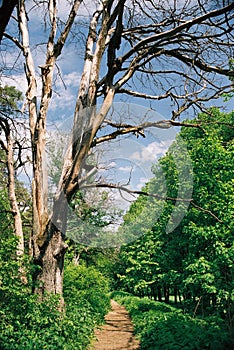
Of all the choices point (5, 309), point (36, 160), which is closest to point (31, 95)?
point (36, 160)

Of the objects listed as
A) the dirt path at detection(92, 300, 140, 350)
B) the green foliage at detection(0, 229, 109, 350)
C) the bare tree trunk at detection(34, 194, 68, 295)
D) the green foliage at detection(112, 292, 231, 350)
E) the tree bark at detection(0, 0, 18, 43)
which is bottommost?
the dirt path at detection(92, 300, 140, 350)

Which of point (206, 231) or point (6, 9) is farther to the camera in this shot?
point (206, 231)

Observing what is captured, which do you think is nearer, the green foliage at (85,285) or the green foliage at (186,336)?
the green foliage at (186,336)

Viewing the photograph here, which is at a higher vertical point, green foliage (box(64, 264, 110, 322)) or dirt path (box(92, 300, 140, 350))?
green foliage (box(64, 264, 110, 322))

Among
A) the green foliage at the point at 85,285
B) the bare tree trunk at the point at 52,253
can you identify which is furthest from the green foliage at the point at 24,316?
the green foliage at the point at 85,285

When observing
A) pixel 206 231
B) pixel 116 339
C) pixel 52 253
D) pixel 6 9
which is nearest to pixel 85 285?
pixel 116 339

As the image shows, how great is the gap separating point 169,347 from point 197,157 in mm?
10959

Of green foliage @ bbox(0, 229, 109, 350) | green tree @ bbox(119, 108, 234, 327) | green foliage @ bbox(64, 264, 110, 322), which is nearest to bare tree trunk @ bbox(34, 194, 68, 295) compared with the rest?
green foliage @ bbox(0, 229, 109, 350)

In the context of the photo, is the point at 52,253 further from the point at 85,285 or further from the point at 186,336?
the point at 85,285

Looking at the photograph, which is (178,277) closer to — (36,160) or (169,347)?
(169,347)

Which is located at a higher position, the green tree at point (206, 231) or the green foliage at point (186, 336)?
the green tree at point (206, 231)

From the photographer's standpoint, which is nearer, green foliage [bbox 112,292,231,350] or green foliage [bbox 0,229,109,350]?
green foliage [bbox 0,229,109,350]

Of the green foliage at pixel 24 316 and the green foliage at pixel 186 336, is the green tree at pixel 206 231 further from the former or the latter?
the green foliage at pixel 24 316

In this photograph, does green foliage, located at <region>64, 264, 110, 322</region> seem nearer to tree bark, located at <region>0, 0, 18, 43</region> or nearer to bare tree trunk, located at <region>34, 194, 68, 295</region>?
bare tree trunk, located at <region>34, 194, 68, 295</region>
